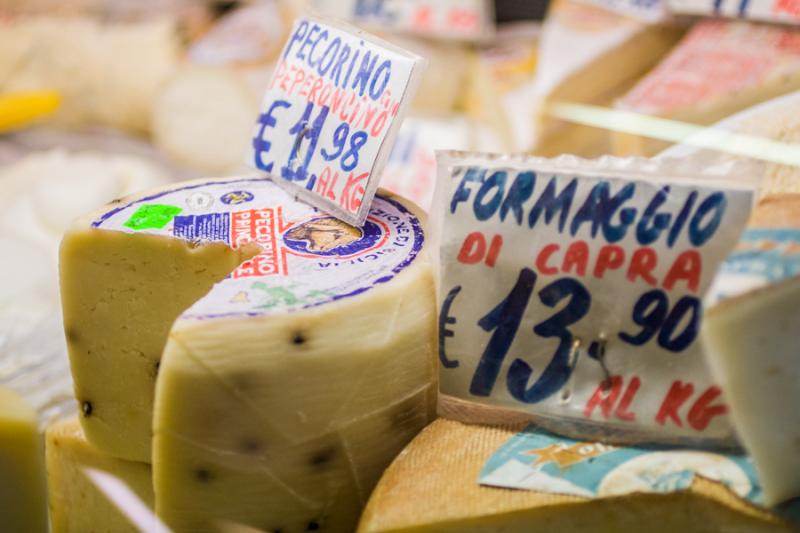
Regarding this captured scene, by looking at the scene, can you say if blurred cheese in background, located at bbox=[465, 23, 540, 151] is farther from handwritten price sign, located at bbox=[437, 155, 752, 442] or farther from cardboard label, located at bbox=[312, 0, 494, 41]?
handwritten price sign, located at bbox=[437, 155, 752, 442]

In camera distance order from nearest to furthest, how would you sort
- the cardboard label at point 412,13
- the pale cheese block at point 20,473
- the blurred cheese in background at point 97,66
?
the pale cheese block at point 20,473 → the cardboard label at point 412,13 → the blurred cheese in background at point 97,66

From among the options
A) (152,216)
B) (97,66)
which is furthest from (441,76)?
(152,216)

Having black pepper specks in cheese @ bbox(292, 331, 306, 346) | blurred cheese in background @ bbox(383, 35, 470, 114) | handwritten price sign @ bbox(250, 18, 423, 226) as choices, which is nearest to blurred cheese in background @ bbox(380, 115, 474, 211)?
blurred cheese in background @ bbox(383, 35, 470, 114)

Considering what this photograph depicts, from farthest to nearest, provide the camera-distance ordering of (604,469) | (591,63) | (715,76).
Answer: (591,63), (715,76), (604,469)

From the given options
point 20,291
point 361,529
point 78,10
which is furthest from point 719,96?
point 78,10

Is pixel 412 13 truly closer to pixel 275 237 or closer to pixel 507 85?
pixel 507 85

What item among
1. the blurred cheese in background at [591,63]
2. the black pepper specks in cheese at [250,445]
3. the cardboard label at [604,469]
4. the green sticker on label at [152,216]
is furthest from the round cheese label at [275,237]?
the blurred cheese in background at [591,63]

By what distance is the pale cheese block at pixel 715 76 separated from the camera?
158 cm

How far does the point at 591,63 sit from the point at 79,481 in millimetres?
1456

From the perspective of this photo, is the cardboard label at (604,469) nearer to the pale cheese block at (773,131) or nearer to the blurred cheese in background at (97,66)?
the pale cheese block at (773,131)

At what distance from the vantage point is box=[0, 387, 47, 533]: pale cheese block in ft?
3.30

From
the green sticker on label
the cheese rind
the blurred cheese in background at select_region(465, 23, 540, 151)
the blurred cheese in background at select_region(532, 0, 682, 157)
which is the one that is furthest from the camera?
the blurred cheese in background at select_region(465, 23, 540, 151)

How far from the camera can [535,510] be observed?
2.86 feet

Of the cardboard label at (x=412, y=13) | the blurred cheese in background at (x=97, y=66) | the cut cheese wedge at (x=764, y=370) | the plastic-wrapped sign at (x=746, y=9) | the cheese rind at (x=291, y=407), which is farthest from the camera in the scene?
the blurred cheese in background at (x=97, y=66)
